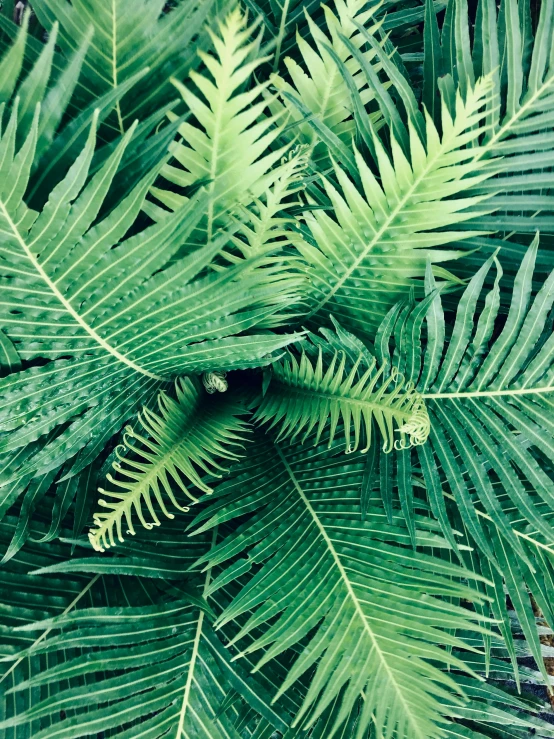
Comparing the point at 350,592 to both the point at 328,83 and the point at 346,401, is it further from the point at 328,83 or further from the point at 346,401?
the point at 328,83

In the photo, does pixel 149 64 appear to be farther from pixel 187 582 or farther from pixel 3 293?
pixel 187 582

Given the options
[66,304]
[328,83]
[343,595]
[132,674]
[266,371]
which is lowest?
[132,674]

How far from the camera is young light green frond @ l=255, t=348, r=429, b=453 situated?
23.2 inches

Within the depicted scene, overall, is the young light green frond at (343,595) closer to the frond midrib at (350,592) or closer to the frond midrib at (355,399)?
the frond midrib at (350,592)

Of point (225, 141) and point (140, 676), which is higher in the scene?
point (225, 141)

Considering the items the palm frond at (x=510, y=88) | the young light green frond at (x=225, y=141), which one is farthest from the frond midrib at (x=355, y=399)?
the palm frond at (x=510, y=88)

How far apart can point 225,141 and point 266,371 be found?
1.35 feet

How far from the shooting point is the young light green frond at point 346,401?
59 cm

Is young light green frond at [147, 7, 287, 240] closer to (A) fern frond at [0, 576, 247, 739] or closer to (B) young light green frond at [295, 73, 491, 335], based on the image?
(B) young light green frond at [295, 73, 491, 335]

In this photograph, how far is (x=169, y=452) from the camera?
2.05 feet

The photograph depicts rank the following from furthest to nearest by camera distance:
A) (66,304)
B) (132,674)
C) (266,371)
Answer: (266,371)
(132,674)
(66,304)

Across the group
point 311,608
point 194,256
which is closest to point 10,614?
point 311,608

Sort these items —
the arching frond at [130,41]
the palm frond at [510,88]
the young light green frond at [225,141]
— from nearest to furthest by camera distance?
1. the young light green frond at [225,141]
2. the arching frond at [130,41]
3. the palm frond at [510,88]

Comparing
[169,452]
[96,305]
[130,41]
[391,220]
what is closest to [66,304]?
[96,305]
